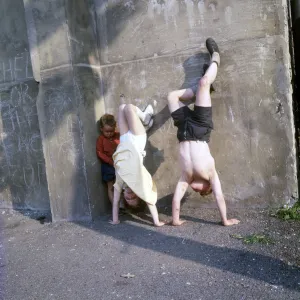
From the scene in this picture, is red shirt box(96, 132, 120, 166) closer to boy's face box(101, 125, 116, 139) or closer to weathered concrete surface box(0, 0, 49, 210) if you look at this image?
boy's face box(101, 125, 116, 139)

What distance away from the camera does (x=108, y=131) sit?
470 centimetres

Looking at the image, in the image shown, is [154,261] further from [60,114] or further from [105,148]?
[60,114]

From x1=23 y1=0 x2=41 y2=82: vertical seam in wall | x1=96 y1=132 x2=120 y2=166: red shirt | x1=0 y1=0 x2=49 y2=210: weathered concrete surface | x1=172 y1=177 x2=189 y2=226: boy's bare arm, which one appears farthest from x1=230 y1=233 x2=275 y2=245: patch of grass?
x1=23 y1=0 x2=41 y2=82: vertical seam in wall

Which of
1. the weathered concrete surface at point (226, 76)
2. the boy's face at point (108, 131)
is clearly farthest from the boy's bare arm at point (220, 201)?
the boy's face at point (108, 131)

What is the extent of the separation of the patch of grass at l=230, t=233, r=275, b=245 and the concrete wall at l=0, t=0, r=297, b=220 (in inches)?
34.1

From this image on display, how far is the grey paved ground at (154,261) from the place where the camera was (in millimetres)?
2705

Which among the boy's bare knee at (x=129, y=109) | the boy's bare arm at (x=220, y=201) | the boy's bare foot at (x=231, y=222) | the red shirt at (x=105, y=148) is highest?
the boy's bare knee at (x=129, y=109)

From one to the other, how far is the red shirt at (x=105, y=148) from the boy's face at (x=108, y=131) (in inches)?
2.0

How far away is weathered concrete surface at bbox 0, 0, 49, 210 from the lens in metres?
5.09

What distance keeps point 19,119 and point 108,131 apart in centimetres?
153

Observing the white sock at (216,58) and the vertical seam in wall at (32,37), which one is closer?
the white sock at (216,58)

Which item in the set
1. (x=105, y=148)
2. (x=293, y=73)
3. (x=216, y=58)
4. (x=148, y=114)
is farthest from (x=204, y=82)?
(x=105, y=148)

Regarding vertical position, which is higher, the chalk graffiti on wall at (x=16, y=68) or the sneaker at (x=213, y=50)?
the chalk graffiti on wall at (x=16, y=68)

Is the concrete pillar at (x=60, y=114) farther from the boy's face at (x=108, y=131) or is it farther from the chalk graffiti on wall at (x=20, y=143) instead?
the chalk graffiti on wall at (x=20, y=143)
